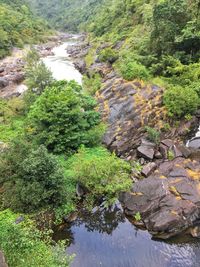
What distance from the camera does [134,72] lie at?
33.5 m

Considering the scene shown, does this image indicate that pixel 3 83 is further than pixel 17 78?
No

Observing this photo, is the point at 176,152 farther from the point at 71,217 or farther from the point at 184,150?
the point at 71,217

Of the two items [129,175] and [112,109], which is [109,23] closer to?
[112,109]

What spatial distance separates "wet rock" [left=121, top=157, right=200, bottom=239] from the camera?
2003 centimetres

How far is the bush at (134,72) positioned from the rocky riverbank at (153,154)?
0.71 m

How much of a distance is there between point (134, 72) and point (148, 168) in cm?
1227

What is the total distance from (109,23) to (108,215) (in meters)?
52.7

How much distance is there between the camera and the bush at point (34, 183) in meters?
20.2

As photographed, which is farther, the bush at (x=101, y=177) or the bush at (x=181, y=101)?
the bush at (x=181, y=101)

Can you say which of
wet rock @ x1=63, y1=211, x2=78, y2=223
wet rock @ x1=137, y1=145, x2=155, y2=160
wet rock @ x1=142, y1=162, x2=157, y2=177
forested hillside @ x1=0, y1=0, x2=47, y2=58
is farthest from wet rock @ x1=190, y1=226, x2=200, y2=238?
forested hillside @ x1=0, y1=0, x2=47, y2=58

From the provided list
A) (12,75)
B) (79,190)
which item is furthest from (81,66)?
(79,190)

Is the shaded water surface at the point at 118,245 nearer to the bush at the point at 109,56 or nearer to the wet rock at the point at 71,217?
the wet rock at the point at 71,217

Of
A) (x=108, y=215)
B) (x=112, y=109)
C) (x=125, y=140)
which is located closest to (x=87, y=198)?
(x=108, y=215)

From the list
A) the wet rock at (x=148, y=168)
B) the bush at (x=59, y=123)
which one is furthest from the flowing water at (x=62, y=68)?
the wet rock at (x=148, y=168)
